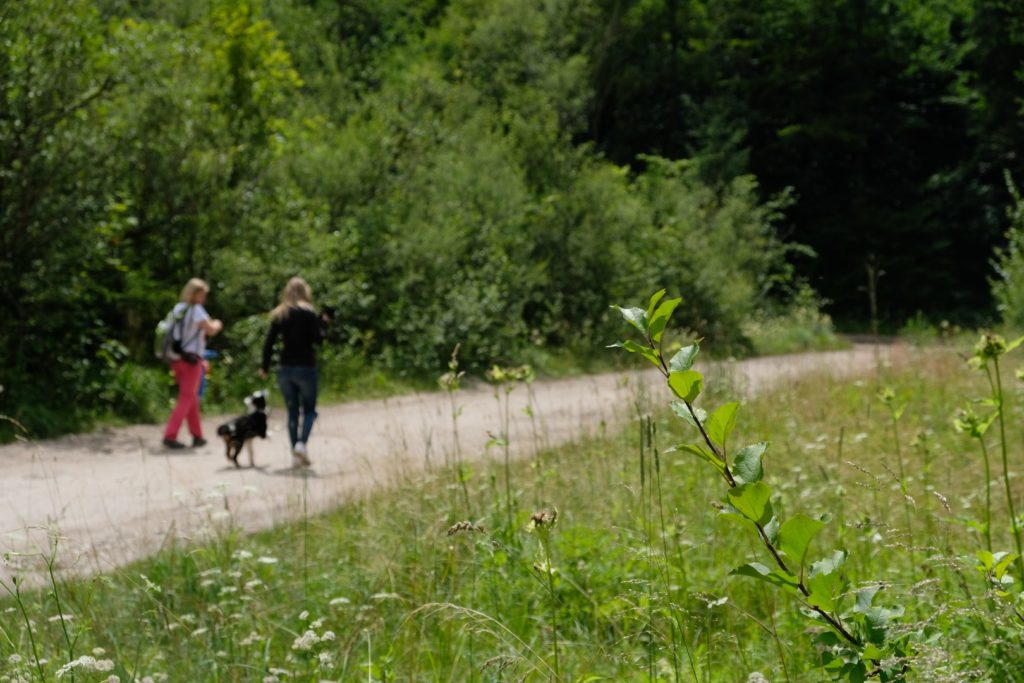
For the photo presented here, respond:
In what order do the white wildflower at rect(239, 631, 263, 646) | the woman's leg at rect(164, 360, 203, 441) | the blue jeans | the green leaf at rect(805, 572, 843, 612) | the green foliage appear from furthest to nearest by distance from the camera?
the green foliage
the woman's leg at rect(164, 360, 203, 441)
the blue jeans
the white wildflower at rect(239, 631, 263, 646)
the green leaf at rect(805, 572, 843, 612)

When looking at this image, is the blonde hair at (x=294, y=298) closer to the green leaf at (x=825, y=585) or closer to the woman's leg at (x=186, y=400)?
the woman's leg at (x=186, y=400)

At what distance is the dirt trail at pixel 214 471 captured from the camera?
5.46 metres

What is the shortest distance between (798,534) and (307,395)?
27.4 ft

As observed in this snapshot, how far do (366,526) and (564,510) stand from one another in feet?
3.87

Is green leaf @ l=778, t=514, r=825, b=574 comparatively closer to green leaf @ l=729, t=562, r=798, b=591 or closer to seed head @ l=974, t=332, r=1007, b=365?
green leaf @ l=729, t=562, r=798, b=591

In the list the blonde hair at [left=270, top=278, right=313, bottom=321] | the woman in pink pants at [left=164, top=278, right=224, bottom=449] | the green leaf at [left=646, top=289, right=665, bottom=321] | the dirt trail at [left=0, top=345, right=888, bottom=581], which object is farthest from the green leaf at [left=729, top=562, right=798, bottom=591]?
the woman in pink pants at [left=164, top=278, right=224, bottom=449]

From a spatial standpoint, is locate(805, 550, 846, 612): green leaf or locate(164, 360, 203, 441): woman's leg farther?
locate(164, 360, 203, 441): woman's leg

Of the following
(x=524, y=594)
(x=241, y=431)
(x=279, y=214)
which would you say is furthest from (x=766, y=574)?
(x=279, y=214)

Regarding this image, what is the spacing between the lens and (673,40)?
41.2 m

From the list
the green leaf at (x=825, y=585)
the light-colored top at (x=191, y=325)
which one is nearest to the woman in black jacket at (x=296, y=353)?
the light-colored top at (x=191, y=325)

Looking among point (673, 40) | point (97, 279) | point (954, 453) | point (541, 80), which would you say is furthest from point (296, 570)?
point (673, 40)

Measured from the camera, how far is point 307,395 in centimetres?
970

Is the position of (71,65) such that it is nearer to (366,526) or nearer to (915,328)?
(366,526)

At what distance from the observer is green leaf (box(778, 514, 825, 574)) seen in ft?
5.65
